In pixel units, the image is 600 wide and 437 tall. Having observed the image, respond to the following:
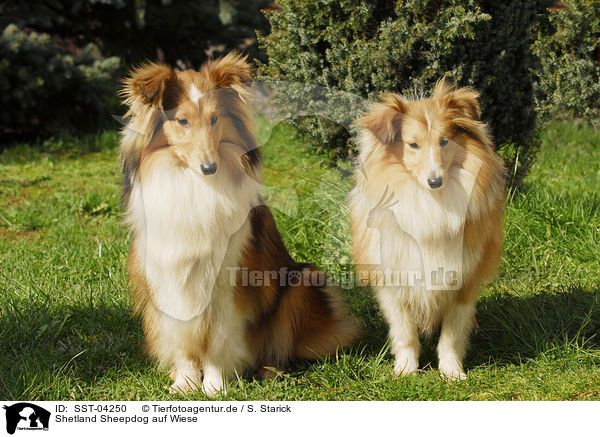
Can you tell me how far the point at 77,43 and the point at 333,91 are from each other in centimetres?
494

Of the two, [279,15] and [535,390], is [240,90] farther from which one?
[535,390]

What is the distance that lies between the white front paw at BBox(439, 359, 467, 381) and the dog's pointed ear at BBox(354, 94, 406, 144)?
3.77 ft

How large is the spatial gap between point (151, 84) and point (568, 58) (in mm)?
3121

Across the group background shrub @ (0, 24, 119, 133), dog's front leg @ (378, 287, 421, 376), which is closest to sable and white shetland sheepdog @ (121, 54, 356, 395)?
dog's front leg @ (378, 287, 421, 376)

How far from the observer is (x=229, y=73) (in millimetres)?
2412

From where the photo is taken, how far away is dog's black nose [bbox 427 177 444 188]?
2412mm

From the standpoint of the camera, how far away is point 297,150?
4699 millimetres

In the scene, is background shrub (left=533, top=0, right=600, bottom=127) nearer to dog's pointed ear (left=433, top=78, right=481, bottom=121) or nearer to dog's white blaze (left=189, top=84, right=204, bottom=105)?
dog's pointed ear (left=433, top=78, right=481, bottom=121)

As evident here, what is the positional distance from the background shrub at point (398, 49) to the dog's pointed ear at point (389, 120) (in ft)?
3.22

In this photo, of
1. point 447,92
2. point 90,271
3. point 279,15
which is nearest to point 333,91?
point 279,15

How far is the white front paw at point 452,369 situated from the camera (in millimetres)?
2855

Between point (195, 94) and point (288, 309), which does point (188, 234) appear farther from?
point (288, 309)

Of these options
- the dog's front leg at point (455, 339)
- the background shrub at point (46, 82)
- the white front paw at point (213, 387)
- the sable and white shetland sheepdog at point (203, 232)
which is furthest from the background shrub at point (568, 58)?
the background shrub at point (46, 82)
